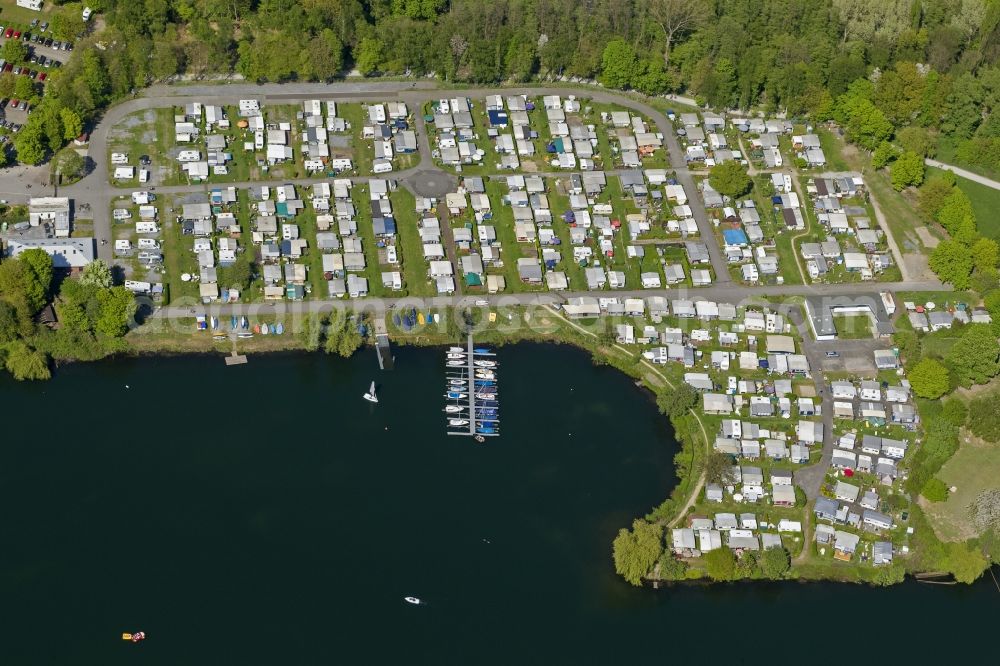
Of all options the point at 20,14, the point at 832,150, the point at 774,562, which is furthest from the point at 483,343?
the point at 20,14

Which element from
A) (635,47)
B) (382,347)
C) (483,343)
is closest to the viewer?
(382,347)

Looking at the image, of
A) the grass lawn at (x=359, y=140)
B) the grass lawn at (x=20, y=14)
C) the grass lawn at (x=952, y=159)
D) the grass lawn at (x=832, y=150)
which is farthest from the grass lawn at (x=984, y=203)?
the grass lawn at (x=20, y=14)

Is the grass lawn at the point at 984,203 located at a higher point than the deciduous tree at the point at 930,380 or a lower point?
higher

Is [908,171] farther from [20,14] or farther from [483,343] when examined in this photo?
[20,14]

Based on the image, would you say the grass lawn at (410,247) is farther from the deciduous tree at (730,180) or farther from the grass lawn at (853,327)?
the grass lawn at (853,327)

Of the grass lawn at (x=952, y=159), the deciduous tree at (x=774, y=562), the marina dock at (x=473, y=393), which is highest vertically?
the grass lawn at (x=952, y=159)

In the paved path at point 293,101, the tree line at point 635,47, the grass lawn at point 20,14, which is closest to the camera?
the paved path at point 293,101

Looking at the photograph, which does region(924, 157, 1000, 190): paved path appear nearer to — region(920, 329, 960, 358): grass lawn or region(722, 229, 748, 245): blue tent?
region(920, 329, 960, 358): grass lawn
